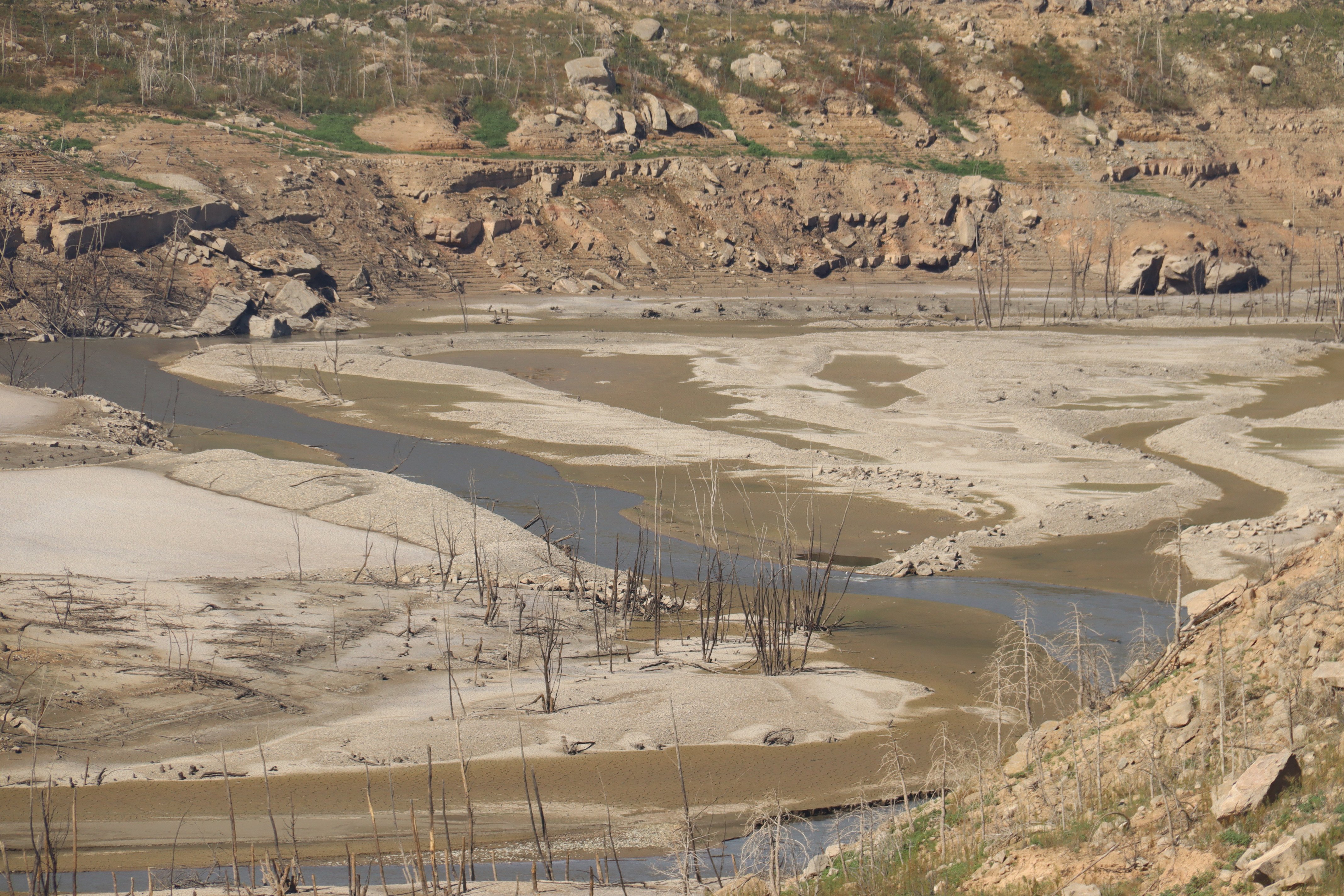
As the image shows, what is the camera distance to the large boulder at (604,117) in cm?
6147

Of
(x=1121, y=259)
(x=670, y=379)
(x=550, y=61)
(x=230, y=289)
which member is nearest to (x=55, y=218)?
(x=230, y=289)

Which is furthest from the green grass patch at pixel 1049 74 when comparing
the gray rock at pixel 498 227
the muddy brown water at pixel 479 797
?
the muddy brown water at pixel 479 797

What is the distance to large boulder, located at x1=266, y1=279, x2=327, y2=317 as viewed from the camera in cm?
4331

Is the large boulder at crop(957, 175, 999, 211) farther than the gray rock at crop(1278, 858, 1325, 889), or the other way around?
the large boulder at crop(957, 175, 999, 211)

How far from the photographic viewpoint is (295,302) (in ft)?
143

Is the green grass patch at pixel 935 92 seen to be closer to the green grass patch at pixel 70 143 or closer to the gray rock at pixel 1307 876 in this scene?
the green grass patch at pixel 70 143

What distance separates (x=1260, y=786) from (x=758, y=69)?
67.2 metres

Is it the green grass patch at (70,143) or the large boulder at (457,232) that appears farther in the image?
the large boulder at (457,232)

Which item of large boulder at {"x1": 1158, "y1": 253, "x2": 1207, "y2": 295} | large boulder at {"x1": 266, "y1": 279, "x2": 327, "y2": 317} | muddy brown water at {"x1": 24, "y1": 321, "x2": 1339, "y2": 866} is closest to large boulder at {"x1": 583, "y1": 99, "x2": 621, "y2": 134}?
large boulder at {"x1": 266, "y1": 279, "x2": 327, "y2": 317}

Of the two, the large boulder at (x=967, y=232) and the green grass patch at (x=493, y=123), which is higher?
the green grass patch at (x=493, y=123)

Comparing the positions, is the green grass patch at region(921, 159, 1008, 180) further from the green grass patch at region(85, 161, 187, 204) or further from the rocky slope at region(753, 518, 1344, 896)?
the rocky slope at region(753, 518, 1344, 896)

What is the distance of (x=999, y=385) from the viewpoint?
30047 millimetres

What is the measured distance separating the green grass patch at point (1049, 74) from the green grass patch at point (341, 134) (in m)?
36.2

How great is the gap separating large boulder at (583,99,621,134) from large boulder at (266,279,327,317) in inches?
876
